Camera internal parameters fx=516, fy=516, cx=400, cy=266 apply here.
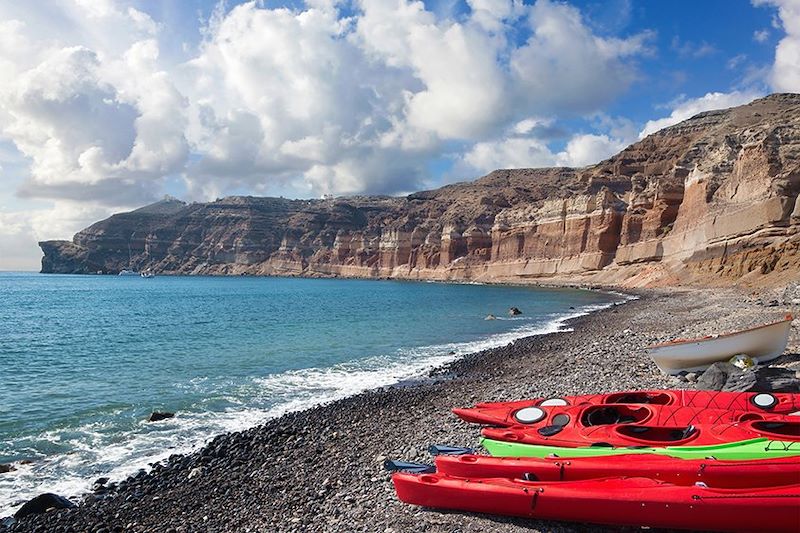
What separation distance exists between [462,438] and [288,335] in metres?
22.1

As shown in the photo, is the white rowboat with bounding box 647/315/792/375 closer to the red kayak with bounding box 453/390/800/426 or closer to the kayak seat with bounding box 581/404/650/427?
the red kayak with bounding box 453/390/800/426

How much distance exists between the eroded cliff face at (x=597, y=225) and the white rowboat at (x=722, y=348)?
89.0 feet

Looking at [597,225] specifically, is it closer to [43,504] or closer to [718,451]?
[718,451]

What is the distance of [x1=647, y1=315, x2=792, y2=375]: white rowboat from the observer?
14.0 meters

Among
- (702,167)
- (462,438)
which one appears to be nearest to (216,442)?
(462,438)

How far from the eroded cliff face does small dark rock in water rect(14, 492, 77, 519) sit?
4231 cm

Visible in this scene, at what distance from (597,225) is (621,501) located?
8265 cm

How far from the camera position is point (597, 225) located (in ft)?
271

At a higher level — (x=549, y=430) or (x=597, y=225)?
(x=597, y=225)

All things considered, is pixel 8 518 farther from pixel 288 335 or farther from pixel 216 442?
pixel 288 335

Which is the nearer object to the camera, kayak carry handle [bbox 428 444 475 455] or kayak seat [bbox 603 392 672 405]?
kayak carry handle [bbox 428 444 475 455]

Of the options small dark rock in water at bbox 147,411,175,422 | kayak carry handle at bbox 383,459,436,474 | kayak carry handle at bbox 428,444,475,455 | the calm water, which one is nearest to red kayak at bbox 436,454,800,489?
kayak carry handle at bbox 383,459,436,474

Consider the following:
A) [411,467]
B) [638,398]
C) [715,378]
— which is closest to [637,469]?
[411,467]

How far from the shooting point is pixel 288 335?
101ft
